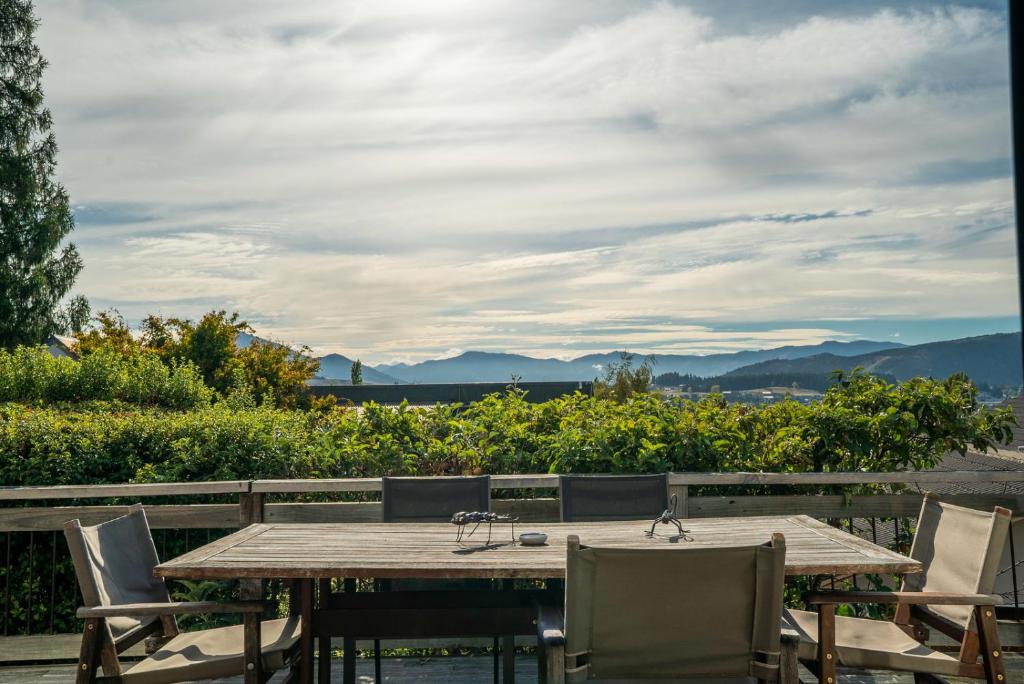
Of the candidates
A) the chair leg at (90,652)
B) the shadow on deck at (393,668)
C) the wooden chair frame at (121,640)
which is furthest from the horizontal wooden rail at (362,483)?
the chair leg at (90,652)

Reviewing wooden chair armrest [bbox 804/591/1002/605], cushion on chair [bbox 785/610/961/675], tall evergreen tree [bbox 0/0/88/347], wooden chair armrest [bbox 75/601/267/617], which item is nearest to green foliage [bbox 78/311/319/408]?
wooden chair armrest [bbox 75/601/267/617]

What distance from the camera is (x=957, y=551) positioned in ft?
10.1

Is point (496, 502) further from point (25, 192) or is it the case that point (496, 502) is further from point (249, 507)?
point (25, 192)

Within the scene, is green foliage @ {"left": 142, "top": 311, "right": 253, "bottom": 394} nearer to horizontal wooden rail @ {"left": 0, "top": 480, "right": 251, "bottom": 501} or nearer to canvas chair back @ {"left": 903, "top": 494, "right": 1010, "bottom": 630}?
horizontal wooden rail @ {"left": 0, "top": 480, "right": 251, "bottom": 501}

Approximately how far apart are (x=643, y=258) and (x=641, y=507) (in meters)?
12.4

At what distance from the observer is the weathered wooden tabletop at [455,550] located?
2.78m

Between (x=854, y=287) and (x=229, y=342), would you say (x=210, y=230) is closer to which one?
(x=229, y=342)

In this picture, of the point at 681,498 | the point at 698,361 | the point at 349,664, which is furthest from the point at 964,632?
the point at 698,361

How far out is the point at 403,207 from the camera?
490 inches

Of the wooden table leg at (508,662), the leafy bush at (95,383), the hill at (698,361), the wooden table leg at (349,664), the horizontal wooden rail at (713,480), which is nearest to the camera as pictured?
the wooden table leg at (508,662)

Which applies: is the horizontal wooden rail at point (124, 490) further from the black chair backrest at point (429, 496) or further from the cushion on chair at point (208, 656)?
the cushion on chair at point (208, 656)

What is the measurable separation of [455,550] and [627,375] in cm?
1180

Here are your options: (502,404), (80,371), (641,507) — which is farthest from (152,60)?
(641,507)

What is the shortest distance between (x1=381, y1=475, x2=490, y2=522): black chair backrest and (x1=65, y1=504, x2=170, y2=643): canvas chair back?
107cm
